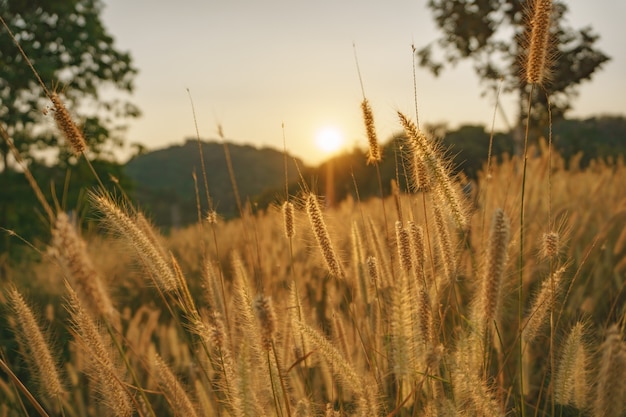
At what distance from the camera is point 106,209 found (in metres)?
1.50

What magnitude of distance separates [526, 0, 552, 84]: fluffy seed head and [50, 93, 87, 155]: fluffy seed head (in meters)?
1.33

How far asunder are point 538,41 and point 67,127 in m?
1.38

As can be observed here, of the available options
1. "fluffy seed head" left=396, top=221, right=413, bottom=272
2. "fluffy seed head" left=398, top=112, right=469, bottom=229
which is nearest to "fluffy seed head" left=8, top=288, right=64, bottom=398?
"fluffy seed head" left=396, top=221, right=413, bottom=272

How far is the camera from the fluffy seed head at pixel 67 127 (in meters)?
1.52

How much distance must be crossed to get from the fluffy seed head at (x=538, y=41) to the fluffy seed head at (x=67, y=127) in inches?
52.2

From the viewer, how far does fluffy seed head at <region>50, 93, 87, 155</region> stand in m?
1.52

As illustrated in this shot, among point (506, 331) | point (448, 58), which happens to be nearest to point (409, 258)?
point (506, 331)

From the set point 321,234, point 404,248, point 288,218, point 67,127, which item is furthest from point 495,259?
point 67,127

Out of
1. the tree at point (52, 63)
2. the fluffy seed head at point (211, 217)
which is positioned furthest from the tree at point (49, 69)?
the fluffy seed head at point (211, 217)

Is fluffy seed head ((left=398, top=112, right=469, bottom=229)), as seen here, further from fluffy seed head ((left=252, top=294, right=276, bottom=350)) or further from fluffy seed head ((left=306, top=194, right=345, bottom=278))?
fluffy seed head ((left=252, top=294, right=276, bottom=350))

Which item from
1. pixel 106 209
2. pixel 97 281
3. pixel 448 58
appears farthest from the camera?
pixel 448 58

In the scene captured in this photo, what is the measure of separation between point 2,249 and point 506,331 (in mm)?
12361

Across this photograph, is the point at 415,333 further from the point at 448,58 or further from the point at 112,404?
the point at 448,58

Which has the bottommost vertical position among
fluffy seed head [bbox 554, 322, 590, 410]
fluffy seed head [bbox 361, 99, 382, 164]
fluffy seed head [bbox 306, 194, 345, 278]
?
fluffy seed head [bbox 554, 322, 590, 410]
